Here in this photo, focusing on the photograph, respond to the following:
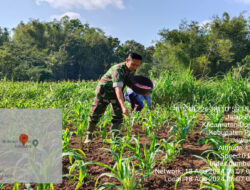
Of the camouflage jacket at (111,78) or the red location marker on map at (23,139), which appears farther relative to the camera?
the camouflage jacket at (111,78)

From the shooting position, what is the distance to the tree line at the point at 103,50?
25.5 meters

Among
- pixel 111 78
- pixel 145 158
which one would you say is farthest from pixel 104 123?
pixel 145 158

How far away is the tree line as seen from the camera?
83.5 ft

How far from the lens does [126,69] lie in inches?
126

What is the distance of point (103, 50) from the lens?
157 ft

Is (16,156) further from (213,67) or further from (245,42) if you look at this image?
(245,42)

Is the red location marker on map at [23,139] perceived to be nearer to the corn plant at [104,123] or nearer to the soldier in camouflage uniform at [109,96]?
the soldier in camouflage uniform at [109,96]

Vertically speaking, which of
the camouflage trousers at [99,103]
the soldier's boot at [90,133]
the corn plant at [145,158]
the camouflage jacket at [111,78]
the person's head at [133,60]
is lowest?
the corn plant at [145,158]

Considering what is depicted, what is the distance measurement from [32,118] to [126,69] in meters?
1.56

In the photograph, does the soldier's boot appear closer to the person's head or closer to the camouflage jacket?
the camouflage jacket

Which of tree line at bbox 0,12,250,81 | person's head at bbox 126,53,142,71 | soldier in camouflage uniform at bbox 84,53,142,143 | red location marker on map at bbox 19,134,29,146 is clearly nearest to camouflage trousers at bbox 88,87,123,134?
soldier in camouflage uniform at bbox 84,53,142,143

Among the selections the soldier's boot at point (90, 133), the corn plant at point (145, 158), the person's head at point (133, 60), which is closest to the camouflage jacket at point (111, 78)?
the person's head at point (133, 60)

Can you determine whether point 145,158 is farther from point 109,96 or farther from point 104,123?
point 109,96

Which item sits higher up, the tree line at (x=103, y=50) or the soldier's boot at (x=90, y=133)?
the tree line at (x=103, y=50)
